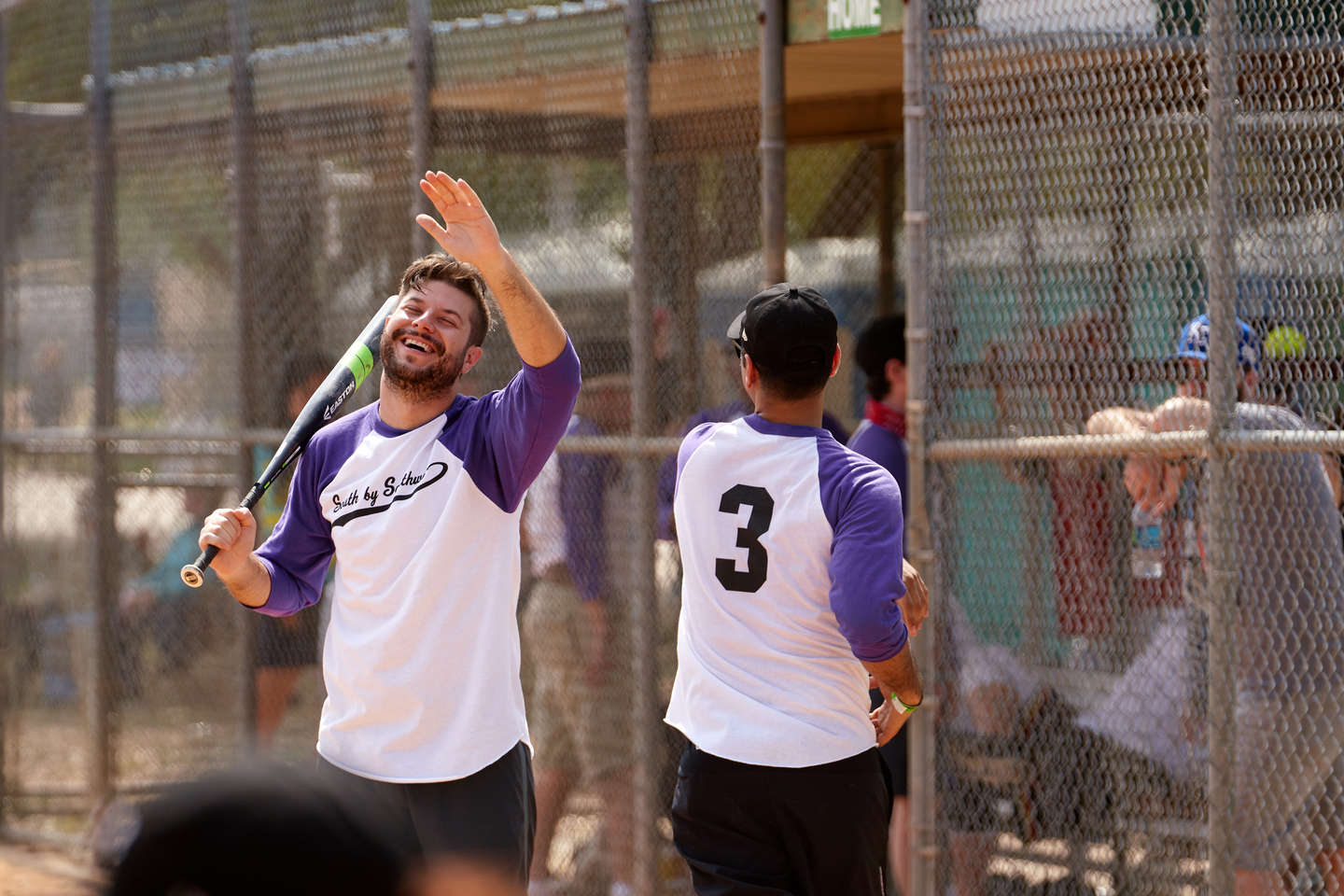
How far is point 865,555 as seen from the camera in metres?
3.02

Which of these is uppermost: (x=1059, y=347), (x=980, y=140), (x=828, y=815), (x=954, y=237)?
(x=980, y=140)

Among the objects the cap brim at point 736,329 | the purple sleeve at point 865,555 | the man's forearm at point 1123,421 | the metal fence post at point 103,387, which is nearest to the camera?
the purple sleeve at point 865,555

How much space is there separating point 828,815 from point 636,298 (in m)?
2.35

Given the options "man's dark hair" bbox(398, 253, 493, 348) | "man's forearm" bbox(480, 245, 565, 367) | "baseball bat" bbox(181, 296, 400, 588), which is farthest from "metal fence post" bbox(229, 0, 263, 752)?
"man's forearm" bbox(480, 245, 565, 367)

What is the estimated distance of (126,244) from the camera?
7.04 metres

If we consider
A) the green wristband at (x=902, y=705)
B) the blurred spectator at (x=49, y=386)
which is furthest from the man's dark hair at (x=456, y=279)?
the blurred spectator at (x=49, y=386)

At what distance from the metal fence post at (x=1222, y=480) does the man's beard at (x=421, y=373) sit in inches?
75.5

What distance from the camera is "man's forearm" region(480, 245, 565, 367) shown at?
3.14 m

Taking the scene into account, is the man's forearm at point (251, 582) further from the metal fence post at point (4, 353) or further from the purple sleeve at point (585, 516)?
the metal fence post at point (4, 353)

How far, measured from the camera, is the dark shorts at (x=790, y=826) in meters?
3.18

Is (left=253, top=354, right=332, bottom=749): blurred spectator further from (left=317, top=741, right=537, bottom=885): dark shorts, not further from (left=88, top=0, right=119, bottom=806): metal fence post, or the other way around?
(left=317, top=741, right=537, bottom=885): dark shorts

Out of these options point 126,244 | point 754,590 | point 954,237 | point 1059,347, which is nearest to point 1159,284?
point 1059,347

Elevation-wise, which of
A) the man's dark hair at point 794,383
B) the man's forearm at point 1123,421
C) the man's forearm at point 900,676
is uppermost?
the man's dark hair at point 794,383

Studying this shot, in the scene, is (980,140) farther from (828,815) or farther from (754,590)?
(828,815)
